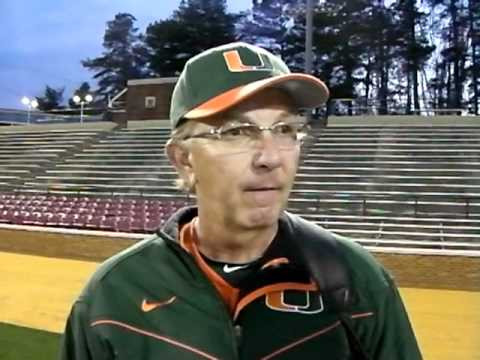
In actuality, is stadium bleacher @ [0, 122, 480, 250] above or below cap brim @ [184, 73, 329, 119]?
below

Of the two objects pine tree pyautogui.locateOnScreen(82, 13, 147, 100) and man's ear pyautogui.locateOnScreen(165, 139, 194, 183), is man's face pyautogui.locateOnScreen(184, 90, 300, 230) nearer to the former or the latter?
man's ear pyautogui.locateOnScreen(165, 139, 194, 183)

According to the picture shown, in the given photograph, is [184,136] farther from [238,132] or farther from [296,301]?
[296,301]

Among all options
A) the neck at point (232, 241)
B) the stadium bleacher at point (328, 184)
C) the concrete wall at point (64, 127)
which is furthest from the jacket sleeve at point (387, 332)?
the concrete wall at point (64, 127)

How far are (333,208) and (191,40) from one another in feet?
101

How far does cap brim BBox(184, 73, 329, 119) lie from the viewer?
3.88 feet

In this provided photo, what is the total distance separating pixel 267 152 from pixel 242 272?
0.73 feet

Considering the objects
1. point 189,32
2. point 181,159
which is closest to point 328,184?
point 181,159

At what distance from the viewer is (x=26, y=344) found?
6242 mm

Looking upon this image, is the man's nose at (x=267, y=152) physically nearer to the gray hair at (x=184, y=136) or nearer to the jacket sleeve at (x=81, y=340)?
the gray hair at (x=184, y=136)

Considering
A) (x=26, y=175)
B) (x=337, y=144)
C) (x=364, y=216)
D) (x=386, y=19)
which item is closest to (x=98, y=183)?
(x=26, y=175)

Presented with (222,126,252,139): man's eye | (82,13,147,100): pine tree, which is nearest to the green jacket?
(222,126,252,139): man's eye

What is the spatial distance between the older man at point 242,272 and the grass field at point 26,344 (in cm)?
487

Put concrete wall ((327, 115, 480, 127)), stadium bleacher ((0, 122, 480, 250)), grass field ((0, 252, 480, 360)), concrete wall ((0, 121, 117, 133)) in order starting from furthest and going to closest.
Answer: concrete wall ((0, 121, 117, 133)) → concrete wall ((327, 115, 480, 127)) → stadium bleacher ((0, 122, 480, 250)) → grass field ((0, 252, 480, 360))

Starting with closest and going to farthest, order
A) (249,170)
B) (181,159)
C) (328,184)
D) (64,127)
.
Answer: (249,170) → (181,159) → (328,184) → (64,127)
